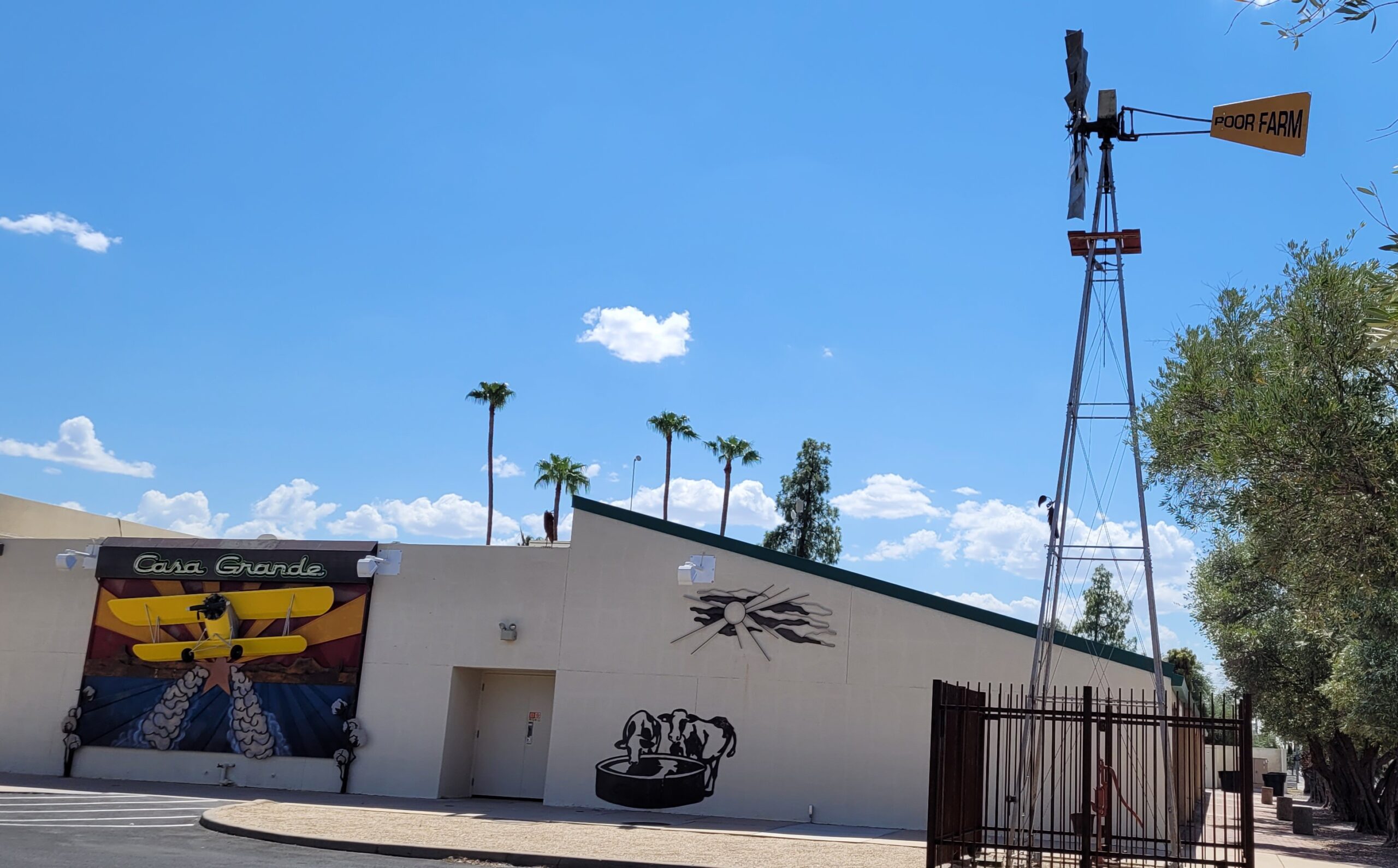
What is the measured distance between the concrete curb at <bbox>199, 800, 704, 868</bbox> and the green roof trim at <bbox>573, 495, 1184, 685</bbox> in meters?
6.62

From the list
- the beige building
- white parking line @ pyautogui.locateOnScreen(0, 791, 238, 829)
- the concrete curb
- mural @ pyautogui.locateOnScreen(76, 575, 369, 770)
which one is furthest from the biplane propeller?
the concrete curb

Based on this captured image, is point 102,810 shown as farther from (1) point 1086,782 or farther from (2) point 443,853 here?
(1) point 1086,782

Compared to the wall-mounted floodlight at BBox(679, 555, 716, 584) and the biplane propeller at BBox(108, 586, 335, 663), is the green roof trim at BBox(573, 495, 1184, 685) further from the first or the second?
the biplane propeller at BBox(108, 586, 335, 663)

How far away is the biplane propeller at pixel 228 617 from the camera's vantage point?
20719mm

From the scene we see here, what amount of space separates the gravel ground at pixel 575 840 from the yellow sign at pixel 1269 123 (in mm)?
8628

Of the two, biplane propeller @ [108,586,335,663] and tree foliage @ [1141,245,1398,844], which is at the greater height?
tree foliage @ [1141,245,1398,844]

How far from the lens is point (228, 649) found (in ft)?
68.2

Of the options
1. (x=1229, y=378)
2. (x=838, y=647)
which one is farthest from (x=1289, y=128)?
(x=838, y=647)

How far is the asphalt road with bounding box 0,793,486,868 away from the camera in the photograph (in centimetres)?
1103

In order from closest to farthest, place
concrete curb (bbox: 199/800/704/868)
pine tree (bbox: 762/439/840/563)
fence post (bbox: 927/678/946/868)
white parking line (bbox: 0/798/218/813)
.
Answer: fence post (bbox: 927/678/946/868) → concrete curb (bbox: 199/800/704/868) → white parking line (bbox: 0/798/218/813) → pine tree (bbox: 762/439/840/563)

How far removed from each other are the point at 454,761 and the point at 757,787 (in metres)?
5.55

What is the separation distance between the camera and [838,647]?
60.8 feet

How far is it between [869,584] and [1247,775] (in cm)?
841

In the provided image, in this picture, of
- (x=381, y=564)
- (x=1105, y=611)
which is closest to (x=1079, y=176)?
(x=381, y=564)
